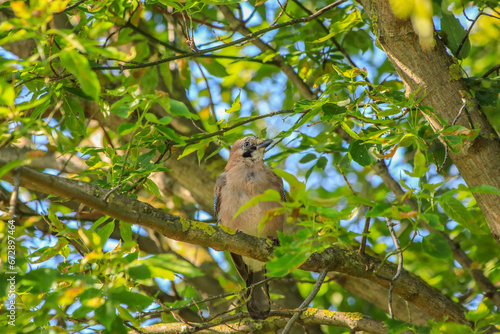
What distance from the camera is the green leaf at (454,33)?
391cm

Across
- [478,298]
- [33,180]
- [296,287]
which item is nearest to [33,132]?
[33,180]

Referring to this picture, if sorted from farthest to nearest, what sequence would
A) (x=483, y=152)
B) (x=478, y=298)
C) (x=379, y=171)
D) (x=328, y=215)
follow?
1. (x=478, y=298)
2. (x=379, y=171)
3. (x=483, y=152)
4. (x=328, y=215)

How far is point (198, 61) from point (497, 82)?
3.04m

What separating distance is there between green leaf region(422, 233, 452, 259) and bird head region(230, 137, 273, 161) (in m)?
2.68

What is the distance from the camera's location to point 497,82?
377 centimetres

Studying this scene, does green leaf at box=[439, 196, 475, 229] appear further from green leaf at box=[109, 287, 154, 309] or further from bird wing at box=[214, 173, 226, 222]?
bird wing at box=[214, 173, 226, 222]

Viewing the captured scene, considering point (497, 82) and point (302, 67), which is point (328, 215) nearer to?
point (497, 82)

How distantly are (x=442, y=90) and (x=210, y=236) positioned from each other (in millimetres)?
1990

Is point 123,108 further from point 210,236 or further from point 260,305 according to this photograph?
point 260,305

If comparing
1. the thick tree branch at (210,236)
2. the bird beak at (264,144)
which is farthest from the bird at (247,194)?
the thick tree branch at (210,236)

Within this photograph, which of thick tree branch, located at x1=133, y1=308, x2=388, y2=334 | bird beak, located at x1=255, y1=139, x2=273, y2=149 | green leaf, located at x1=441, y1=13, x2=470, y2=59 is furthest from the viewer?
bird beak, located at x1=255, y1=139, x2=273, y2=149

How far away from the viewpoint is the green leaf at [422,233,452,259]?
137 inches

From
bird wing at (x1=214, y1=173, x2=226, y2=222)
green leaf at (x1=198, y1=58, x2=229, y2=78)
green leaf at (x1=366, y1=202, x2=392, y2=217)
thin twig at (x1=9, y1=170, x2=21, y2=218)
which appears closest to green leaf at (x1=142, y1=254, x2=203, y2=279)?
thin twig at (x1=9, y1=170, x2=21, y2=218)

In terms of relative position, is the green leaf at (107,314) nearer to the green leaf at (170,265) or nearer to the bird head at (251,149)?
the green leaf at (170,265)
